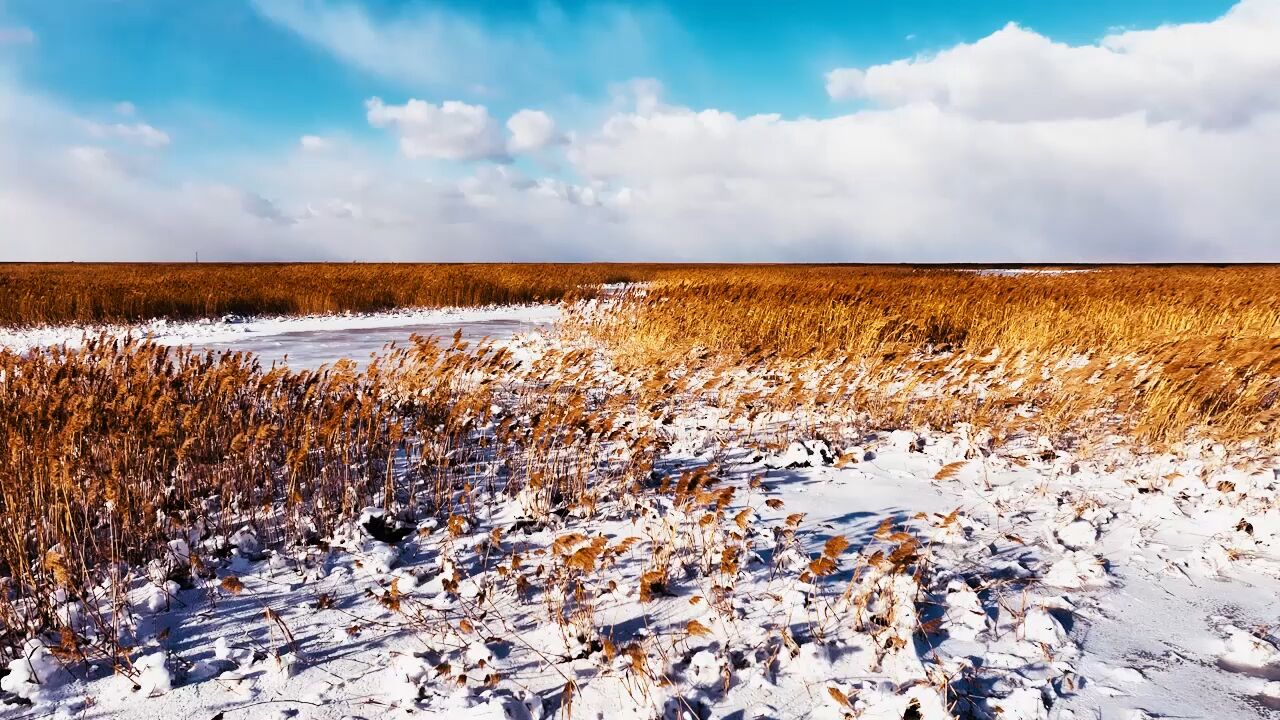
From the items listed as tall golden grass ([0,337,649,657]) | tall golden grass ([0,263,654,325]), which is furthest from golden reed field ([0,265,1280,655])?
tall golden grass ([0,263,654,325])

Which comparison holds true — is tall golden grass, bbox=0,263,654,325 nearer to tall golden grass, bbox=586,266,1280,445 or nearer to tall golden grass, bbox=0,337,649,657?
tall golden grass, bbox=586,266,1280,445

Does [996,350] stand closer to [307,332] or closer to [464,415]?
[464,415]

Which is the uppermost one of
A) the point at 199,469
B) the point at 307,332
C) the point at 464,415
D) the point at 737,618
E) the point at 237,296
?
the point at 237,296

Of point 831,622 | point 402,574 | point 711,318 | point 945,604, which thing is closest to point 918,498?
point 945,604

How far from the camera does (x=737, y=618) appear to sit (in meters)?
3.18

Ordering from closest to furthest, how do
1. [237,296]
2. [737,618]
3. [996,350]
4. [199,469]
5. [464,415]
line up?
[737,618] < [199,469] < [464,415] < [996,350] < [237,296]

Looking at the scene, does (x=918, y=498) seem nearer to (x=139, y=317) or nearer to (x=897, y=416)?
(x=897, y=416)

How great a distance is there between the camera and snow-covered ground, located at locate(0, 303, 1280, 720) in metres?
2.67

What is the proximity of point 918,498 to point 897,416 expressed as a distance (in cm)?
201

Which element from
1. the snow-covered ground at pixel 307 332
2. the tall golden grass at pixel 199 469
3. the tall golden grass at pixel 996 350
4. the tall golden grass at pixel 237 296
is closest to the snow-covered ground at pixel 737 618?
the tall golden grass at pixel 199 469

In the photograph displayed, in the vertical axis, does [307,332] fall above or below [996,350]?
above

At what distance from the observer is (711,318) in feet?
40.1

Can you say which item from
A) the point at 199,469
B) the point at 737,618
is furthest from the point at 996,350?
the point at 199,469

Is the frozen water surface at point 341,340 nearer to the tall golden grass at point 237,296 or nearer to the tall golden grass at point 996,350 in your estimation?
the tall golden grass at point 237,296
